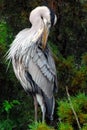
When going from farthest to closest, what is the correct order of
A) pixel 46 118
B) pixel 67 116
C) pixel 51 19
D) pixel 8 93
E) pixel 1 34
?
pixel 8 93 → pixel 1 34 → pixel 46 118 → pixel 51 19 → pixel 67 116

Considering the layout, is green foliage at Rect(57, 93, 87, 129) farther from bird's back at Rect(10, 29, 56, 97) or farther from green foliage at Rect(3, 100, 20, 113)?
green foliage at Rect(3, 100, 20, 113)

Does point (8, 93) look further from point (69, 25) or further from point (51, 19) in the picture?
point (51, 19)

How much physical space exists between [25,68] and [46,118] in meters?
0.55

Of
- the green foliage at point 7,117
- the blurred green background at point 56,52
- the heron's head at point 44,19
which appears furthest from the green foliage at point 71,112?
the green foliage at point 7,117

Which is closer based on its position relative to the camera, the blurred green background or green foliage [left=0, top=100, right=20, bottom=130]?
the blurred green background

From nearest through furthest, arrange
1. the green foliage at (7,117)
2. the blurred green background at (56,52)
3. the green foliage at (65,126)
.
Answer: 1. the green foliage at (65,126)
2. the blurred green background at (56,52)
3. the green foliage at (7,117)

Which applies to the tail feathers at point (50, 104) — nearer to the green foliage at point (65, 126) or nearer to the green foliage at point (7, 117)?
the green foliage at point (7, 117)

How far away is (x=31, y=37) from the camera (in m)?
3.49

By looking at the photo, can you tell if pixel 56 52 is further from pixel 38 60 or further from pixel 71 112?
pixel 71 112

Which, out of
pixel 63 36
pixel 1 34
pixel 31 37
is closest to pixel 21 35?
pixel 31 37

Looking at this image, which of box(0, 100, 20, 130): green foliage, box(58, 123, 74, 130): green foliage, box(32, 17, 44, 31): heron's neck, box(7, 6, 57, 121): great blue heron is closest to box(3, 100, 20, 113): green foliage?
box(0, 100, 20, 130): green foliage

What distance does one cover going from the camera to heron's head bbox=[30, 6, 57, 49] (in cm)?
337

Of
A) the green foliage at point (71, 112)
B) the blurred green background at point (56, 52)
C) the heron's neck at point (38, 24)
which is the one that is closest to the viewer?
the green foliage at point (71, 112)

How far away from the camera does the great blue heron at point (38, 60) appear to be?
3.42 metres
